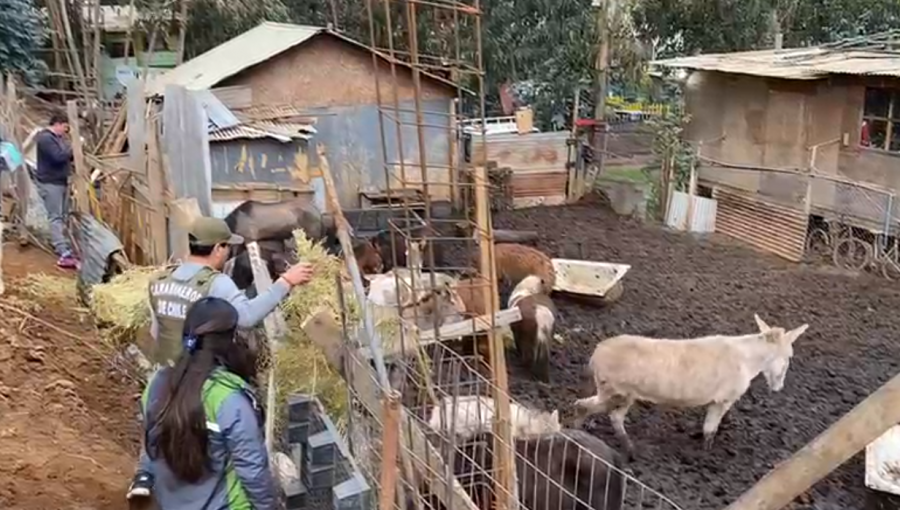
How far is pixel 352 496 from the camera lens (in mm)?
3695

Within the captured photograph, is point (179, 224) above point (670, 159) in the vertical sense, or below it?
above

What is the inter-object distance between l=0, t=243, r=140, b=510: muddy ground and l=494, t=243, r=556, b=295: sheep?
5.47 m

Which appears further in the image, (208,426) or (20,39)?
(20,39)

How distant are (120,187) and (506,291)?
4949mm

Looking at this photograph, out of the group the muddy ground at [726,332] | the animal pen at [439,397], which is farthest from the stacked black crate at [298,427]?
the muddy ground at [726,332]

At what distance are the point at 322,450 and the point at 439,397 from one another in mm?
1424

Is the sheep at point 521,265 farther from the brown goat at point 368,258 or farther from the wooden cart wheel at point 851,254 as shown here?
the wooden cart wheel at point 851,254

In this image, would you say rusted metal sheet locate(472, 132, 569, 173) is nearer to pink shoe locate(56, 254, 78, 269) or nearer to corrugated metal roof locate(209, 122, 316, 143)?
corrugated metal roof locate(209, 122, 316, 143)

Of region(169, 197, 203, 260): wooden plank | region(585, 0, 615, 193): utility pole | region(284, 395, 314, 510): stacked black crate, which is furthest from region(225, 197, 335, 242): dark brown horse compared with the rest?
region(585, 0, 615, 193): utility pole

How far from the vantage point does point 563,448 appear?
6145mm

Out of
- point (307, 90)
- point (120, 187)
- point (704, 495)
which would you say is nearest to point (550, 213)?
point (307, 90)

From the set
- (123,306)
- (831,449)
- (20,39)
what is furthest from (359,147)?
(831,449)

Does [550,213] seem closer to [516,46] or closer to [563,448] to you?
[516,46]

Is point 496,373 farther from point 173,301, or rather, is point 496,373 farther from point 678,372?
point 678,372
